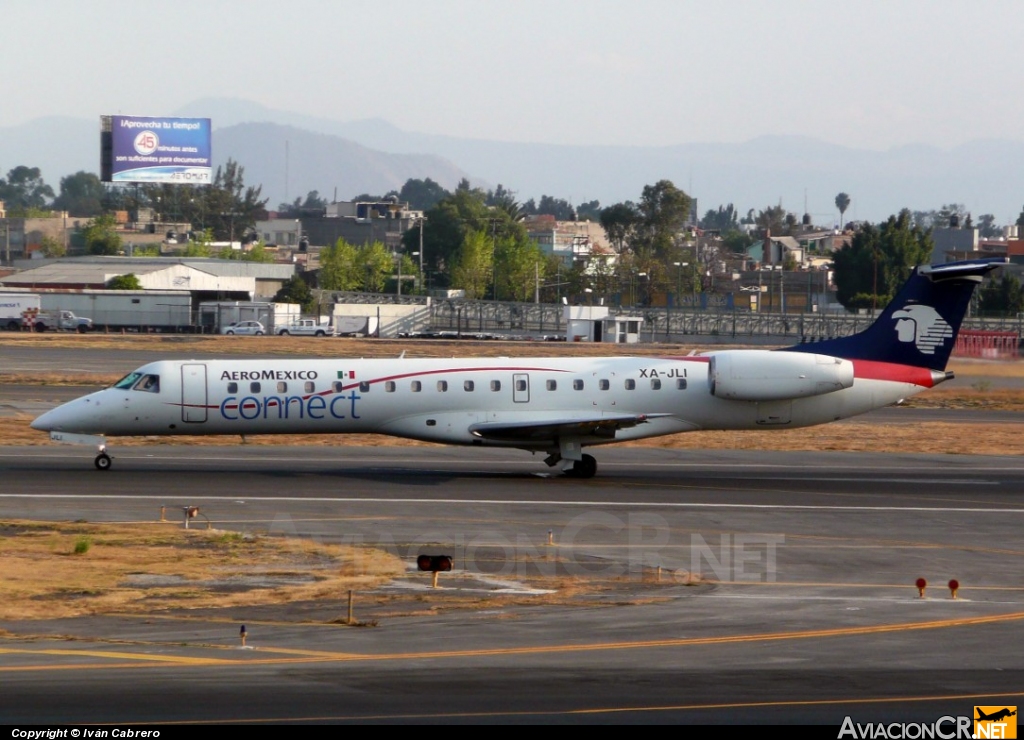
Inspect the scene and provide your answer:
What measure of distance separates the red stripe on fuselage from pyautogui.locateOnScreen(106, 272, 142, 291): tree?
81063 millimetres

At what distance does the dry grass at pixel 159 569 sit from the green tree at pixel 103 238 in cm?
14214

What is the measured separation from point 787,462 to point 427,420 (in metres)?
11.3

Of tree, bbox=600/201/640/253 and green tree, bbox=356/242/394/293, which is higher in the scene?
tree, bbox=600/201/640/253

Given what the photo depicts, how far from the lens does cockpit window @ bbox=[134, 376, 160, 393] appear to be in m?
30.7

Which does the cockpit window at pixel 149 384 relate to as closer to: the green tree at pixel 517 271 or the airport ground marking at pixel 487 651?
the airport ground marking at pixel 487 651

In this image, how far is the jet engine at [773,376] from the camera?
31.1 m

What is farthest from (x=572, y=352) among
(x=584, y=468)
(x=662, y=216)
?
(x=662, y=216)

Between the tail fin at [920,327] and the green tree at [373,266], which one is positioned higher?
the green tree at [373,266]

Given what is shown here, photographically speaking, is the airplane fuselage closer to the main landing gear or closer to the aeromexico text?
the aeromexico text

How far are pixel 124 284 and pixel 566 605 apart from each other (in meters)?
92.5

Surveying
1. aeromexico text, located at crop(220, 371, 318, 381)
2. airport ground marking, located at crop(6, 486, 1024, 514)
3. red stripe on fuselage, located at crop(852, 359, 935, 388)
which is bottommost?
airport ground marking, located at crop(6, 486, 1024, 514)

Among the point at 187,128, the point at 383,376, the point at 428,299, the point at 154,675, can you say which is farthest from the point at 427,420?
the point at 187,128

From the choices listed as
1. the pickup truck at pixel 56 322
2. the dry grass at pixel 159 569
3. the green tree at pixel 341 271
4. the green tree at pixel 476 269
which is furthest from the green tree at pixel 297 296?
the dry grass at pixel 159 569

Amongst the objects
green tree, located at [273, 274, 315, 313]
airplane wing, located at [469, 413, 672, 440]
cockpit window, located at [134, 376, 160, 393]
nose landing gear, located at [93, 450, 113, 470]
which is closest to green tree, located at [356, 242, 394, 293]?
green tree, located at [273, 274, 315, 313]
